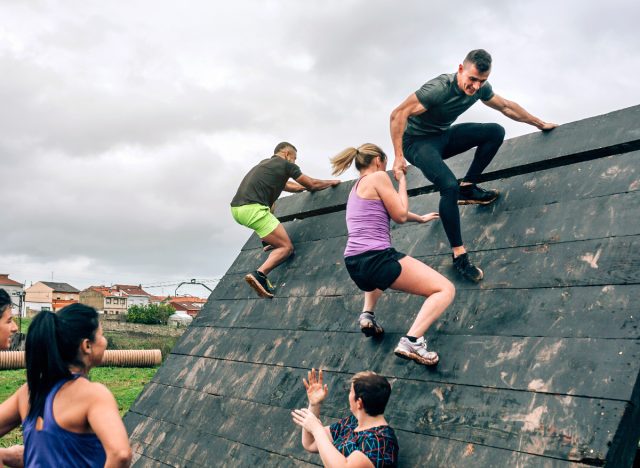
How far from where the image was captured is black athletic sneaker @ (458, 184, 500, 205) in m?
4.82

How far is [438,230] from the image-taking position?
5.03 m

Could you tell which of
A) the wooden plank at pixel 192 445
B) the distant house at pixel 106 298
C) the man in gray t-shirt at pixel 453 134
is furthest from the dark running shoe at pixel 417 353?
the distant house at pixel 106 298

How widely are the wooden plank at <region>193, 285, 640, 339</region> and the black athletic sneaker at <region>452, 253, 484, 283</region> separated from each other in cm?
11

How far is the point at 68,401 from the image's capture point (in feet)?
8.60

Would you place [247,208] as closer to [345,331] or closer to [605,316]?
[345,331]

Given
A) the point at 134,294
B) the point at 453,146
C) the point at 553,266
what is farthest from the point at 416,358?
the point at 134,294

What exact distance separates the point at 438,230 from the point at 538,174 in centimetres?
85

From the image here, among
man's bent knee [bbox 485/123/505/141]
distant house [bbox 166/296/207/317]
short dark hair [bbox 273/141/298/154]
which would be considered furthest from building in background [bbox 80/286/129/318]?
man's bent knee [bbox 485/123/505/141]

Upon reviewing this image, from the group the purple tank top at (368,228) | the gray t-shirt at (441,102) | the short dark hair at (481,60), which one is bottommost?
the purple tank top at (368,228)

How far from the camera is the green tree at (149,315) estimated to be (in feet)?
171

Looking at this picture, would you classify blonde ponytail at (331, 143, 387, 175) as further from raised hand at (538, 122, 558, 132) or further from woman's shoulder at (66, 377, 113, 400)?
woman's shoulder at (66, 377, 113, 400)

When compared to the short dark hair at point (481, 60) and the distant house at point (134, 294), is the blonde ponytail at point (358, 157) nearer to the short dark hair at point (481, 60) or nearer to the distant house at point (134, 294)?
the short dark hair at point (481, 60)

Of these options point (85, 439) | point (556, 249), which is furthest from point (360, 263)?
point (85, 439)

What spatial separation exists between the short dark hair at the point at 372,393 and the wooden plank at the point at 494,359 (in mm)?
538
